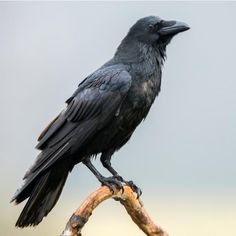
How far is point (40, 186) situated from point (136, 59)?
1.49m

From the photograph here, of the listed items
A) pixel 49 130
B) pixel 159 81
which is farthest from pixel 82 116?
pixel 159 81

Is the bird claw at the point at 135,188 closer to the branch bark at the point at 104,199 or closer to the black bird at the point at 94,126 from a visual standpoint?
the black bird at the point at 94,126

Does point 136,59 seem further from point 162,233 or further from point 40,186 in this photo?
point 162,233

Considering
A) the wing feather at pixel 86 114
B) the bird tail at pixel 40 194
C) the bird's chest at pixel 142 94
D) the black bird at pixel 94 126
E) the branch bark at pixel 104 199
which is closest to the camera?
the branch bark at pixel 104 199

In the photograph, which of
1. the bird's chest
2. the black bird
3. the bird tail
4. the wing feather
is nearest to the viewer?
the bird tail

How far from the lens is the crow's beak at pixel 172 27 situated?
25.8 ft

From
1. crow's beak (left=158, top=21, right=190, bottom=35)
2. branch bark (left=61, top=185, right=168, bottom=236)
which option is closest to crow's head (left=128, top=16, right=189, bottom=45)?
crow's beak (left=158, top=21, right=190, bottom=35)

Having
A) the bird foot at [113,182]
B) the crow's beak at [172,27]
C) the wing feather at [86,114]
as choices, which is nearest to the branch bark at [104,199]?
the bird foot at [113,182]

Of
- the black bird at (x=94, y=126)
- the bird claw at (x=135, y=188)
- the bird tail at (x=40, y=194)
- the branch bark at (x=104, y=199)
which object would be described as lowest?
the branch bark at (x=104, y=199)

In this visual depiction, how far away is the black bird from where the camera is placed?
7.18m

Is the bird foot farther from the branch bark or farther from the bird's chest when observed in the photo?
the bird's chest

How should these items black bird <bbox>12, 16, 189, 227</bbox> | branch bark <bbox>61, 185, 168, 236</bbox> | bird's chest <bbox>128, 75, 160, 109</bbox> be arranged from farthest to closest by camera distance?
bird's chest <bbox>128, 75, 160, 109</bbox>
black bird <bbox>12, 16, 189, 227</bbox>
branch bark <bbox>61, 185, 168, 236</bbox>

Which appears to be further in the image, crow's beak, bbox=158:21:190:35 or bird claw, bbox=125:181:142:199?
crow's beak, bbox=158:21:190:35

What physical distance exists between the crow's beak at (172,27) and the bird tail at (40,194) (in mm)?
1558
